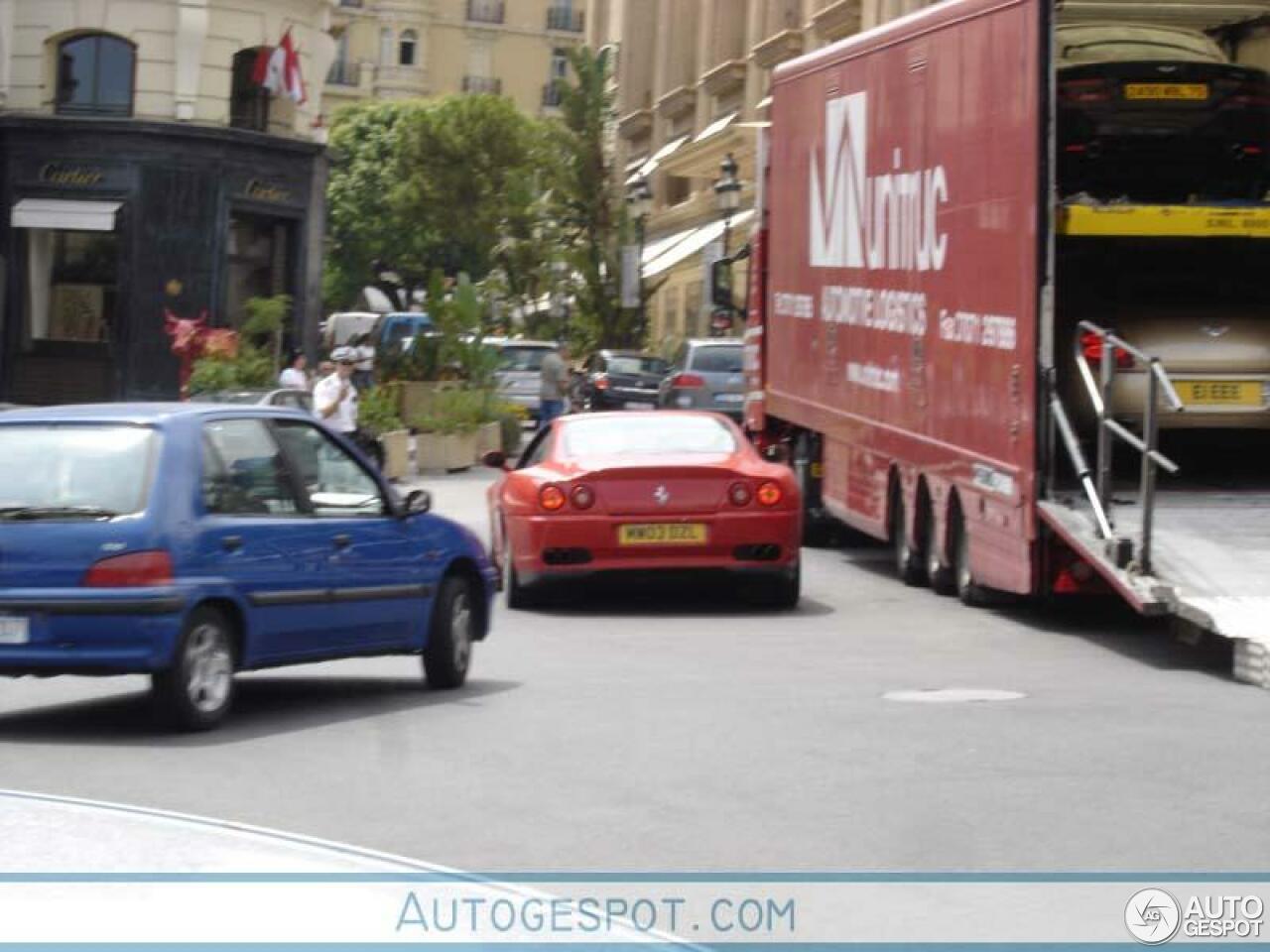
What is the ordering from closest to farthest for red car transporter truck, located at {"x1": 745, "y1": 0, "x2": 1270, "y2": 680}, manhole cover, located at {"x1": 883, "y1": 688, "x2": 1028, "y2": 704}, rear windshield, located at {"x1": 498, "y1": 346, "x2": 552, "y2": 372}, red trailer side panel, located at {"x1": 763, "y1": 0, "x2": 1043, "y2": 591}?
manhole cover, located at {"x1": 883, "y1": 688, "x2": 1028, "y2": 704}
red car transporter truck, located at {"x1": 745, "y1": 0, "x2": 1270, "y2": 680}
red trailer side panel, located at {"x1": 763, "y1": 0, "x2": 1043, "y2": 591}
rear windshield, located at {"x1": 498, "y1": 346, "x2": 552, "y2": 372}

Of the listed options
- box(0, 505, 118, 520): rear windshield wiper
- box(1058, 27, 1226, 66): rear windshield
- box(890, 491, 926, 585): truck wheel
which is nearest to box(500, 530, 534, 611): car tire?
box(890, 491, 926, 585): truck wheel

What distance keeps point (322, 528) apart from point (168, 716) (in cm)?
144

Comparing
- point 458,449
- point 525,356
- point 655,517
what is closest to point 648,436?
point 655,517

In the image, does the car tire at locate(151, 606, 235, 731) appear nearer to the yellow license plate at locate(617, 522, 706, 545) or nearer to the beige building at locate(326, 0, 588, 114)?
the yellow license plate at locate(617, 522, 706, 545)

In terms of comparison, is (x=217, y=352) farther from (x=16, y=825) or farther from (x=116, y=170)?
(x=16, y=825)

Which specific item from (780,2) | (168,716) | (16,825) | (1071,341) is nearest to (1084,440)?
(1071,341)

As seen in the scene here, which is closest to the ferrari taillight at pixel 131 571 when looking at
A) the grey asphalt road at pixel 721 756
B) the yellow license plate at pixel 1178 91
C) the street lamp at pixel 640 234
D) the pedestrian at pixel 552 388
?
the grey asphalt road at pixel 721 756

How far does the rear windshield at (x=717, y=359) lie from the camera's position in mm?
39344

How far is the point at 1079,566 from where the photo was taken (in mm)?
15891

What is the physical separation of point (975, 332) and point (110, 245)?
29546 mm

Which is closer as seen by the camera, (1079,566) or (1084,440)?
(1079,566)

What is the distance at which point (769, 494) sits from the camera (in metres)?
17.6

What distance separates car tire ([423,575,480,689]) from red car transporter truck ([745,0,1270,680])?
3407 millimetres

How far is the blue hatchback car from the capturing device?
429 inches
